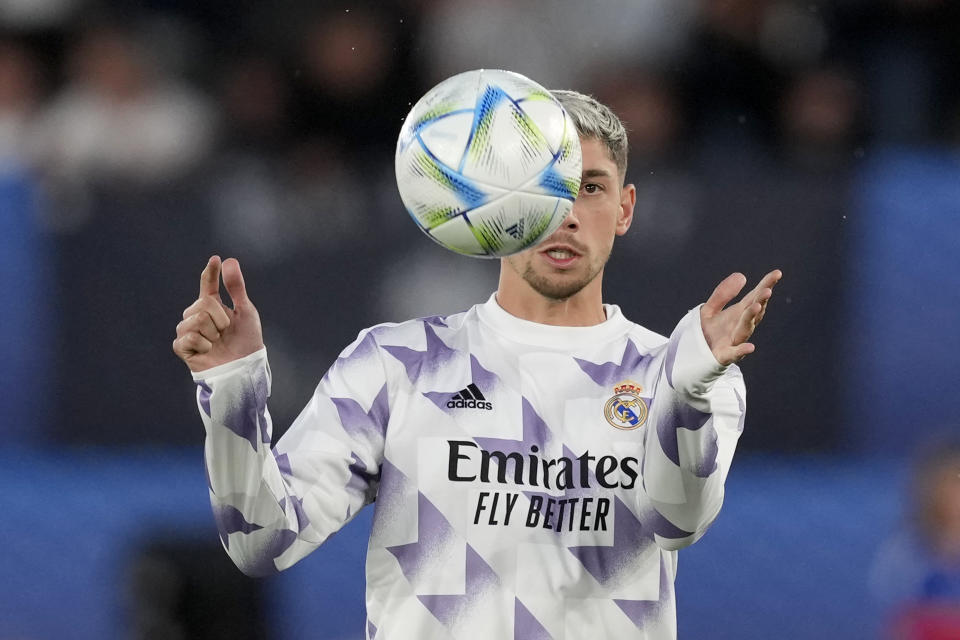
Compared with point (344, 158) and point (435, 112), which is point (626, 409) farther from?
point (344, 158)

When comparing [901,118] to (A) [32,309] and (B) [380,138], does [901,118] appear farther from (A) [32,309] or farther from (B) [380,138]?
(A) [32,309]

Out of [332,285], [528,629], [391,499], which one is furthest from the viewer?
[332,285]

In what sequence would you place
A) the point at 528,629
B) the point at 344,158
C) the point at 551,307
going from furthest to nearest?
the point at 344,158, the point at 551,307, the point at 528,629

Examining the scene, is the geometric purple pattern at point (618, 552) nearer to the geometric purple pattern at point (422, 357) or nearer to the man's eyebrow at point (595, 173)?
the geometric purple pattern at point (422, 357)

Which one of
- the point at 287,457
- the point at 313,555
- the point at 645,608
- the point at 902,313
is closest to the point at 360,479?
the point at 287,457

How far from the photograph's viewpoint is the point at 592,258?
11.5ft

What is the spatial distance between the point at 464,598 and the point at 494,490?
0.26 meters

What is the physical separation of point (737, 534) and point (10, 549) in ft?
9.69

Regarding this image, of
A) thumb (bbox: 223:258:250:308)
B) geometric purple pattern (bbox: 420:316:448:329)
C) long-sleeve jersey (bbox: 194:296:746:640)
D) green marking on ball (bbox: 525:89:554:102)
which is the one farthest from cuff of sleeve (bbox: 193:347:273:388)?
green marking on ball (bbox: 525:89:554:102)

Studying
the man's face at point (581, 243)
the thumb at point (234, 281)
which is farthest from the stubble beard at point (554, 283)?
the thumb at point (234, 281)

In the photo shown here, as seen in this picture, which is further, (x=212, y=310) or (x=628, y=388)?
(x=628, y=388)

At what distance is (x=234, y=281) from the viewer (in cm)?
293

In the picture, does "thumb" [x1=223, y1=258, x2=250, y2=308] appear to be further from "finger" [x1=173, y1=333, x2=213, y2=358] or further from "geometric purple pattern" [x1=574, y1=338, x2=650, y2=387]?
"geometric purple pattern" [x1=574, y1=338, x2=650, y2=387]

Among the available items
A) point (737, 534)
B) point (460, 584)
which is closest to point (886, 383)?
point (737, 534)
